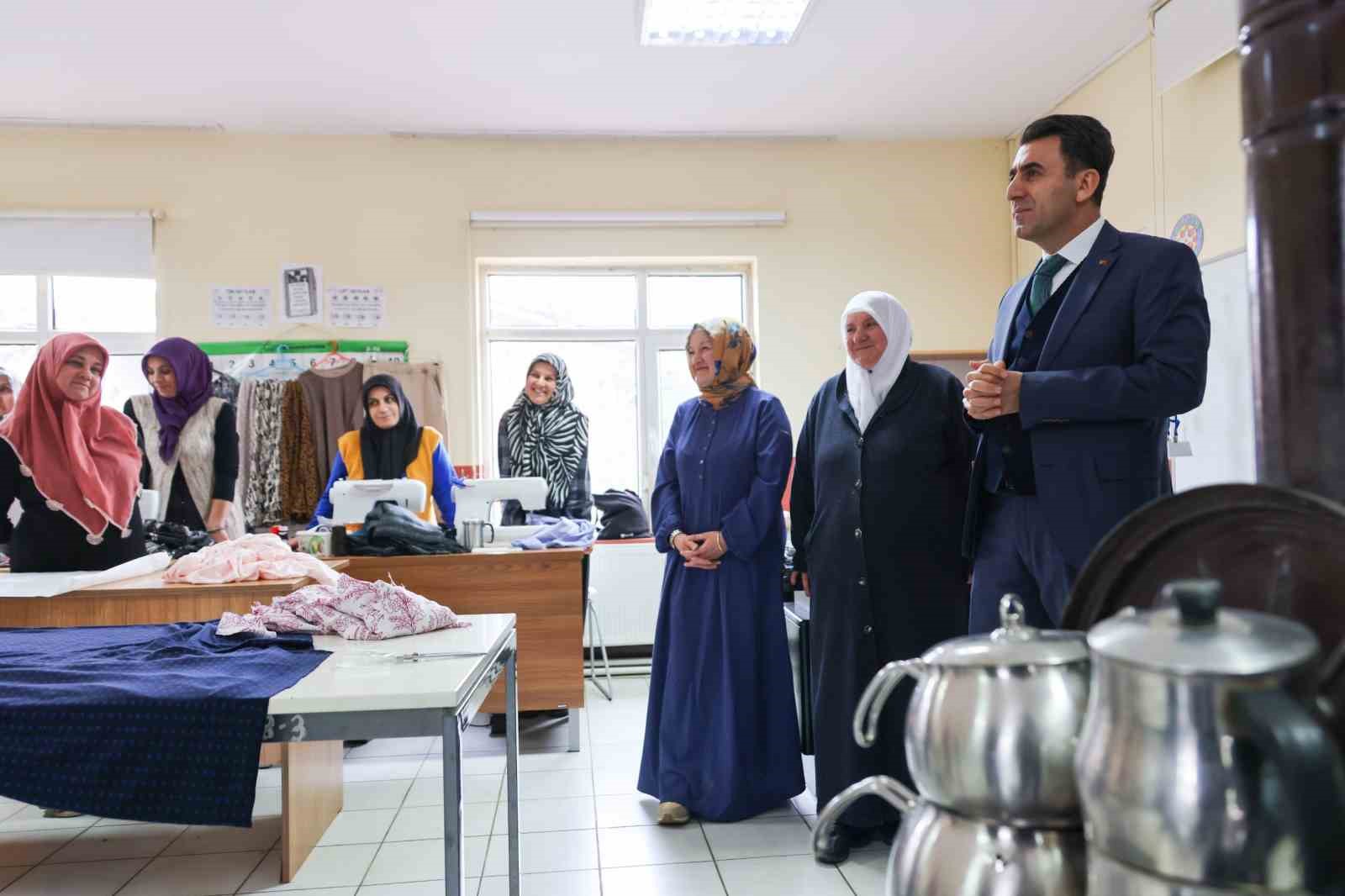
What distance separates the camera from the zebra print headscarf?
4.54 metres

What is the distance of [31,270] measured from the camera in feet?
17.4

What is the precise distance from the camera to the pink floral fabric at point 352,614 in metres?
1.98

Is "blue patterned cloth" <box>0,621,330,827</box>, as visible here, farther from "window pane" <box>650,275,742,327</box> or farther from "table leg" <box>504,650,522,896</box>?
"window pane" <box>650,275,742,327</box>

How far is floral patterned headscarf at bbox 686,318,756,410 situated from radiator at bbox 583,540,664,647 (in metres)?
2.38

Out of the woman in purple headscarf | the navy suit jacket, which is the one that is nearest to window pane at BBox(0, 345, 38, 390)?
the woman in purple headscarf

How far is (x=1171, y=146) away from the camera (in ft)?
13.9

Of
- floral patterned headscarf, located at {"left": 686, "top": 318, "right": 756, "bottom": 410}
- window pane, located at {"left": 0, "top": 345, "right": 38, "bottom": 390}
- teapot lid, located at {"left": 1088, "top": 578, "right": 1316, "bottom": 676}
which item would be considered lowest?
teapot lid, located at {"left": 1088, "top": 578, "right": 1316, "bottom": 676}

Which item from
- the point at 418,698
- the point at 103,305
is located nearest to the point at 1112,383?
the point at 418,698

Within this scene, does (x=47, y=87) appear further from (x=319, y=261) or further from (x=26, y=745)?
(x=26, y=745)

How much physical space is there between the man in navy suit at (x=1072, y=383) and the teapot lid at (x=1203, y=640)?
104 centimetres

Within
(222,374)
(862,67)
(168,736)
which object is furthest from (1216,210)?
(222,374)

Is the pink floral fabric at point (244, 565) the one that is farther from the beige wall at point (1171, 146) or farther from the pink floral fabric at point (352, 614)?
the beige wall at point (1171, 146)

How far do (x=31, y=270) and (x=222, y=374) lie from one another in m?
1.25

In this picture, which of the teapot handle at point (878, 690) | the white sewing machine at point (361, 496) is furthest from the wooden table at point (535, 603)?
the teapot handle at point (878, 690)
